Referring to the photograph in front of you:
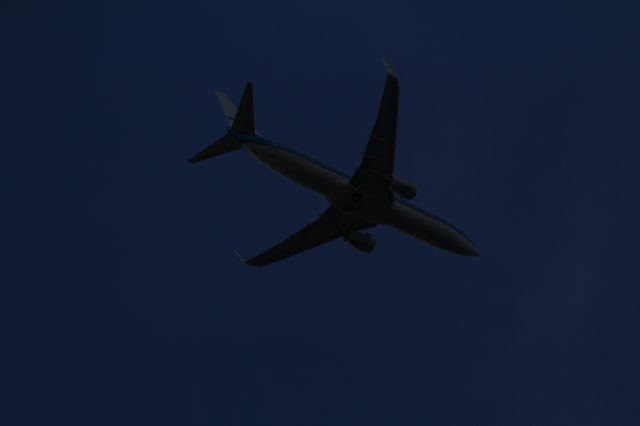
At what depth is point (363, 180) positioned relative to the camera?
52656mm

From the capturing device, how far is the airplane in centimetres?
5025

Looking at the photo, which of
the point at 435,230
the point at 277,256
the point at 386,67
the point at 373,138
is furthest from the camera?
the point at 277,256

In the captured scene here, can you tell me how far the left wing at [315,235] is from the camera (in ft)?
190

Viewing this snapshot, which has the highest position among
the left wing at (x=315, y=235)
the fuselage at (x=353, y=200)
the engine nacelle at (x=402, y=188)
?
the engine nacelle at (x=402, y=188)

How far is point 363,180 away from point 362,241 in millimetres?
6094

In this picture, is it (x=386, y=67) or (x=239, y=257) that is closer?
(x=386, y=67)

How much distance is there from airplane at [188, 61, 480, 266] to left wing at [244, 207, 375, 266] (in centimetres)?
7

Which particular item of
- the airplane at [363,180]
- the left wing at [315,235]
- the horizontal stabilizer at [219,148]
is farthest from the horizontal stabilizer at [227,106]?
the left wing at [315,235]

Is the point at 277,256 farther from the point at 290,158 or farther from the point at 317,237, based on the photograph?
the point at 290,158

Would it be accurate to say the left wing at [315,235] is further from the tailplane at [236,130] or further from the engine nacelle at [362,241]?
the tailplane at [236,130]

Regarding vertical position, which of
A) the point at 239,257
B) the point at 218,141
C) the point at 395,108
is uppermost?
the point at 395,108

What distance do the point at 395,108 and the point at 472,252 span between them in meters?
13.0

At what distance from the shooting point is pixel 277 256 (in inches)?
2356

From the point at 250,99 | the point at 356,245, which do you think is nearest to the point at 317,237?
the point at 356,245
